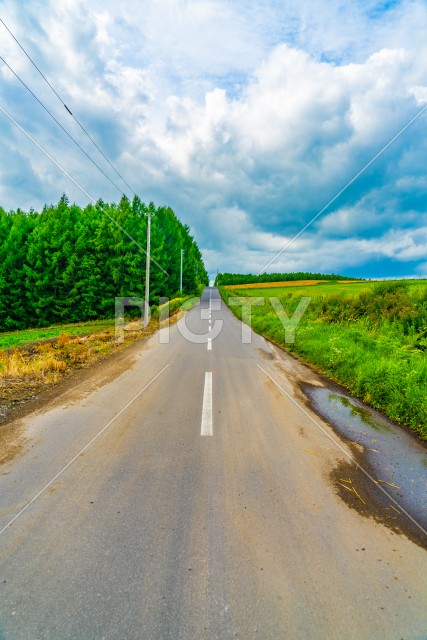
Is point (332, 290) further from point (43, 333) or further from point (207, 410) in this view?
point (207, 410)

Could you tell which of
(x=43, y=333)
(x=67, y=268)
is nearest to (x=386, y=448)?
(x=43, y=333)

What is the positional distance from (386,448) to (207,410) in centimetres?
338

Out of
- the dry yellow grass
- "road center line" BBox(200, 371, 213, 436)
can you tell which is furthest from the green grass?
"road center line" BBox(200, 371, 213, 436)

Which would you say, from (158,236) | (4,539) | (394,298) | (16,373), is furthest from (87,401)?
(158,236)

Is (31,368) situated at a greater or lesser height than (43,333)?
greater

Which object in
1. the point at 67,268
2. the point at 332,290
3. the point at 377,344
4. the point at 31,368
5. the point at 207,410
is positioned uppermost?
the point at 67,268

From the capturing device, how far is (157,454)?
4.69 metres

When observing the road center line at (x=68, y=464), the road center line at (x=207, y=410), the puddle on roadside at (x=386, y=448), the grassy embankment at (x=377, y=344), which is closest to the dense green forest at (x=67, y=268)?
the grassy embankment at (x=377, y=344)

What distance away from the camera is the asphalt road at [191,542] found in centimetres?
231

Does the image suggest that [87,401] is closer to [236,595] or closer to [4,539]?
[4,539]

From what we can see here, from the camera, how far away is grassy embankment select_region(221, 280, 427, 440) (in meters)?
6.91

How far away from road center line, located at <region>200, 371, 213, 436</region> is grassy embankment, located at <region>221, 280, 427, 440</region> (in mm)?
3860

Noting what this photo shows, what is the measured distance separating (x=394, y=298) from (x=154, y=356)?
37.1 feet

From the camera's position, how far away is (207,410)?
259 inches
